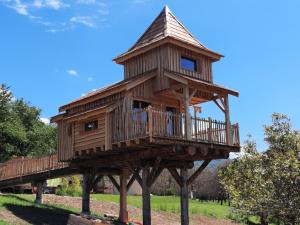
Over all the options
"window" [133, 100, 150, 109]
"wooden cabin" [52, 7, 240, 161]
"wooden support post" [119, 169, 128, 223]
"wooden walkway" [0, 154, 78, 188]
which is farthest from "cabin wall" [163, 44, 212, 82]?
"wooden walkway" [0, 154, 78, 188]

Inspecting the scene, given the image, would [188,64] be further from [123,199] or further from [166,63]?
[123,199]

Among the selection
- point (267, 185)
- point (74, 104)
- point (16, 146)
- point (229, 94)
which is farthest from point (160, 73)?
point (16, 146)

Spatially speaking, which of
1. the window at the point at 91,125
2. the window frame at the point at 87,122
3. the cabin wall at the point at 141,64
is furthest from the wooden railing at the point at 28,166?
the cabin wall at the point at 141,64

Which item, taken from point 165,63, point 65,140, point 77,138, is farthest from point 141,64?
point 65,140

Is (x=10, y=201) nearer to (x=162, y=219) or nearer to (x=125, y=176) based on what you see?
(x=125, y=176)

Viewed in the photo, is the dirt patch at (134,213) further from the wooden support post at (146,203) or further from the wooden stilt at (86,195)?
the wooden support post at (146,203)

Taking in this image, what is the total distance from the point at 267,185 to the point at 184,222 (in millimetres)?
7773

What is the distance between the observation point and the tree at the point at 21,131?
158 ft

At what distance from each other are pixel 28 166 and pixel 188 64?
14.1 meters

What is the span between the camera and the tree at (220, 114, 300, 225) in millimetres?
16094

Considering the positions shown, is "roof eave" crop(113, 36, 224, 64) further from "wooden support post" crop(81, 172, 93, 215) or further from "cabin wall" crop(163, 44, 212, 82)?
"wooden support post" crop(81, 172, 93, 215)

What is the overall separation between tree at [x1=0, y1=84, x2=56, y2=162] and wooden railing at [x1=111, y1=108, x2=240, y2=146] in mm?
27982

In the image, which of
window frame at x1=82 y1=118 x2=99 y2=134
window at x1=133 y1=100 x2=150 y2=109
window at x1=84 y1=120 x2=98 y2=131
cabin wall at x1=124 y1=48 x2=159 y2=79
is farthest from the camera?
window at x1=84 y1=120 x2=98 y2=131

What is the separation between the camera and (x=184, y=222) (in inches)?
936
